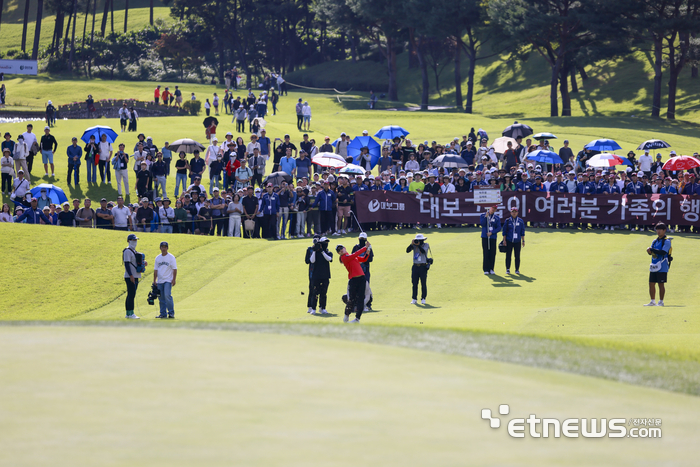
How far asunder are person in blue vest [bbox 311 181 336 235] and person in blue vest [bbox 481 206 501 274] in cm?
709

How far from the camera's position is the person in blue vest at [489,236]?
21.3 m

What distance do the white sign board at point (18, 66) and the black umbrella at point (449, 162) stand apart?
54604 mm

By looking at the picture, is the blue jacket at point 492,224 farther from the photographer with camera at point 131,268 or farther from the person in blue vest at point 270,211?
the photographer with camera at point 131,268

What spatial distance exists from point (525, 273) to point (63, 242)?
46.4 feet

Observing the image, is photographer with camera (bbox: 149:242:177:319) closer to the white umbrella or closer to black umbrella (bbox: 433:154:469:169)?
black umbrella (bbox: 433:154:469:169)

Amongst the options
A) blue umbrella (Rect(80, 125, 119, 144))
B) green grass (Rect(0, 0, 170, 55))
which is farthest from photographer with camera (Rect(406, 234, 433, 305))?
green grass (Rect(0, 0, 170, 55))

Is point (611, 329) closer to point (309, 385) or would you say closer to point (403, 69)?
point (309, 385)

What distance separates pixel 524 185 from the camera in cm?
2744

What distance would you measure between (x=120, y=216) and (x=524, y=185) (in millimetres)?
14458

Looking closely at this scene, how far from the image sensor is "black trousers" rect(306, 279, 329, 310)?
17609 mm

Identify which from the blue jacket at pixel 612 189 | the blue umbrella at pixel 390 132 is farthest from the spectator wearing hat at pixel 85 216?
the blue jacket at pixel 612 189

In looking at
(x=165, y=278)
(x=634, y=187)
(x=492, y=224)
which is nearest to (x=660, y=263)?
(x=492, y=224)

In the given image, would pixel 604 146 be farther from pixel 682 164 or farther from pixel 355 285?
pixel 355 285

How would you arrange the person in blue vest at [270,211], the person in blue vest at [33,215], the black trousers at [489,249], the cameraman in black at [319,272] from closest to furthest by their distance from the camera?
the cameraman in black at [319,272] < the black trousers at [489,249] < the person in blue vest at [33,215] < the person in blue vest at [270,211]
